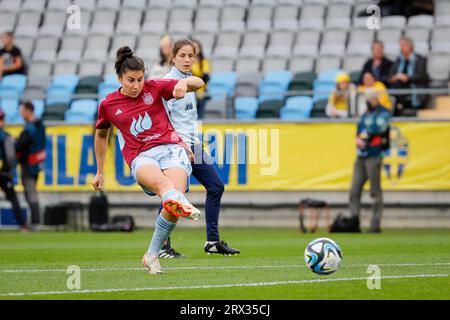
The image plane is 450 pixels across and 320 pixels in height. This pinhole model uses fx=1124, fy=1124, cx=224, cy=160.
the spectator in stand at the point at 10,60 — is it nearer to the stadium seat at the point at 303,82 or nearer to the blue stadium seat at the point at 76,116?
the blue stadium seat at the point at 76,116

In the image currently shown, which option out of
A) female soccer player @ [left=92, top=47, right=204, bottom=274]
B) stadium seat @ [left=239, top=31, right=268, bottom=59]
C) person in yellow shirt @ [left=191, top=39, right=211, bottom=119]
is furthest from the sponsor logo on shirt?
stadium seat @ [left=239, top=31, right=268, bottom=59]

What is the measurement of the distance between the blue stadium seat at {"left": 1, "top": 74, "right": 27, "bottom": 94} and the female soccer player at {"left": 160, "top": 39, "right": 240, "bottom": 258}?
12.9 metres

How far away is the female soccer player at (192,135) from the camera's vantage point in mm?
12789

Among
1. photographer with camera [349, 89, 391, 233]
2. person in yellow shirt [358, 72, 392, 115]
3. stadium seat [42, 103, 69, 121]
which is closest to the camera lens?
photographer with camera [349, 89, 391, 233]

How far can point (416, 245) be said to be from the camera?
50.5 ft

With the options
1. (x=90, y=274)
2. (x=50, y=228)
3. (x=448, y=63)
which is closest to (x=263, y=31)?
(x=448, y=63)

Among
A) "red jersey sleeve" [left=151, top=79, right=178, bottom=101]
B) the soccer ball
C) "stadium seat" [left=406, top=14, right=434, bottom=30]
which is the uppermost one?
"stadium seat" [left=406, top=14, right=434, bottom=30]

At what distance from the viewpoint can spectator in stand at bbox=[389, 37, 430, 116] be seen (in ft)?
68.6

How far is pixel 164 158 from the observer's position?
34.3 ft

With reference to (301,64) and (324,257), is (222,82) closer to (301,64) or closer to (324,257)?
(301,64)

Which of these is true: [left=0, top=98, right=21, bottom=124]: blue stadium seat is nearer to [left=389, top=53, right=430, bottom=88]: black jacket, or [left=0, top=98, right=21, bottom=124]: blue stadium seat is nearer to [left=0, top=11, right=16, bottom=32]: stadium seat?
[left=0, top=11, right=16, bottom=32]: stadium seat

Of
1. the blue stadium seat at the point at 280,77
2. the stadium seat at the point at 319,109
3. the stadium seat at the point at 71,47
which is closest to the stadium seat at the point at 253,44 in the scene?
the blue stadium seat at the point at 280,77

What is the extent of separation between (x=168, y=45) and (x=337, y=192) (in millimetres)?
5081

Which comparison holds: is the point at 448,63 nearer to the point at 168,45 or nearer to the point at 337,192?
the point at 337,192
